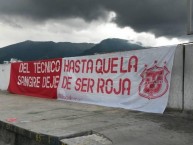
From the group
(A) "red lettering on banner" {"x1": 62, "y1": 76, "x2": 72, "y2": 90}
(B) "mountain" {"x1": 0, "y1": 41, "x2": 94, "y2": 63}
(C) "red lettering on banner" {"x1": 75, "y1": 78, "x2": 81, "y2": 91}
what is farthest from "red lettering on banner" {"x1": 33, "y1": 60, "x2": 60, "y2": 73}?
(B) "mountain" {"x1": 0, "y1": 41, "x2": 94, "y2": 63}

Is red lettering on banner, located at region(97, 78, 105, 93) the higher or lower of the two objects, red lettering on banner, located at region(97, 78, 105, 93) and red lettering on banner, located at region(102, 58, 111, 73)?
the lower

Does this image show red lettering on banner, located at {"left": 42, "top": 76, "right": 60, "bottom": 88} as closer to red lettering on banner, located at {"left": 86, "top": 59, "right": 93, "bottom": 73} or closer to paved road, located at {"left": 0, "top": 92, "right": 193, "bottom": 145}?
red lettering on banner, located at {"left": 86, "top": 59, "right": 93, "bottom": 73}

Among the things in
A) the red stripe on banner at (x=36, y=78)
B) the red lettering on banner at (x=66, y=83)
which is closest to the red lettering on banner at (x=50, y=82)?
the red stripe on banner at (x=36, y=78)

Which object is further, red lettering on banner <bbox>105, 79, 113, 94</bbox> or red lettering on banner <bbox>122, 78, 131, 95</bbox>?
red lettering on banner <bbox>105, 79, 113, 94</bbox>

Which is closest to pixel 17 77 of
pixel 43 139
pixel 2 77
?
pixel 2 77

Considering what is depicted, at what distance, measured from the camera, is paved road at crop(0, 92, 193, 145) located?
682cm

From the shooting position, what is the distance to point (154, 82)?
991 cm

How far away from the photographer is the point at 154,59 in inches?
393

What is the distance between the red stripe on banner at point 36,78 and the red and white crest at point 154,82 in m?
4.99

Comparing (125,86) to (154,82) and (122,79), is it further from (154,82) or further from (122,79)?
(154,82)

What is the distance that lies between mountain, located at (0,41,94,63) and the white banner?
126 feet

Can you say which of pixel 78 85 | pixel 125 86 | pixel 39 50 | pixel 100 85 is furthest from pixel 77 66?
pixel 39 50

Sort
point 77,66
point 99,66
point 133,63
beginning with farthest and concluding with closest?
point 77,66 → point 99,66 → point 133,63

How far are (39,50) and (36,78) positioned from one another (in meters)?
41.9
